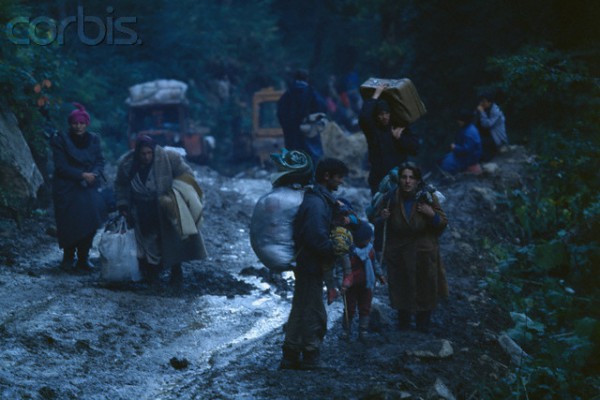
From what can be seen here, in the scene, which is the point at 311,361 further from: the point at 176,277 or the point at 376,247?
the point at 176,277

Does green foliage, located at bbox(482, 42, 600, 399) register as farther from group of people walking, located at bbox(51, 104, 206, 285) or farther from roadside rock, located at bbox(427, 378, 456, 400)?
group of people walking, located at bbox(51, 104, 206, 285)

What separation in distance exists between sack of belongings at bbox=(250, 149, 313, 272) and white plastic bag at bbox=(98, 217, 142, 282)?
273 centimetres

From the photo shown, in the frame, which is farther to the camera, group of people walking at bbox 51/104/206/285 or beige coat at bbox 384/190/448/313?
group of people walking at bbox 51/104/206/285

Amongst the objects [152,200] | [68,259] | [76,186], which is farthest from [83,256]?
[152,200]

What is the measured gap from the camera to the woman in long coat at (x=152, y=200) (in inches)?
334

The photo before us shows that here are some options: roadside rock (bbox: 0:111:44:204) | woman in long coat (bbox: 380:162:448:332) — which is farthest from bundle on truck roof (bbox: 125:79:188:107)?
woman in long coat (bbox: 380:162:448:332)

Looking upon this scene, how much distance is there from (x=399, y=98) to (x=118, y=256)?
10.8ft

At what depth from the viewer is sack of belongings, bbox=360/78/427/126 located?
8133mm

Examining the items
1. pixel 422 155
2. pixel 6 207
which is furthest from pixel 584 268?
pixel 422 155

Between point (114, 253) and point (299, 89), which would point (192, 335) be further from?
point (299, 89)

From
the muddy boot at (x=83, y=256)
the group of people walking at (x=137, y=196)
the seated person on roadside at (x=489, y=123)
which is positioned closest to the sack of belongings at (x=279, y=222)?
the group of people walking at (x=137, y=196)

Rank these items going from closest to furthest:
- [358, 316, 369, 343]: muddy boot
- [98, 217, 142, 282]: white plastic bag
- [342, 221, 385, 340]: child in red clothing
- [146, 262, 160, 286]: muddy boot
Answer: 1. [342, 221, 385, 340]: child in red clothing
2. [358, 316, 369, 343]: muddy boot
3. [98, 217, 142, 282]: white plastic bag
4. [146, 262, 160, 286]: muddy boot

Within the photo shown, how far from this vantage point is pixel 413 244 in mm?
7035

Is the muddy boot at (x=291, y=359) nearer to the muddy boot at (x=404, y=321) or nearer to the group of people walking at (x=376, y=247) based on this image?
the group of people walking at (x=376, y=247)
